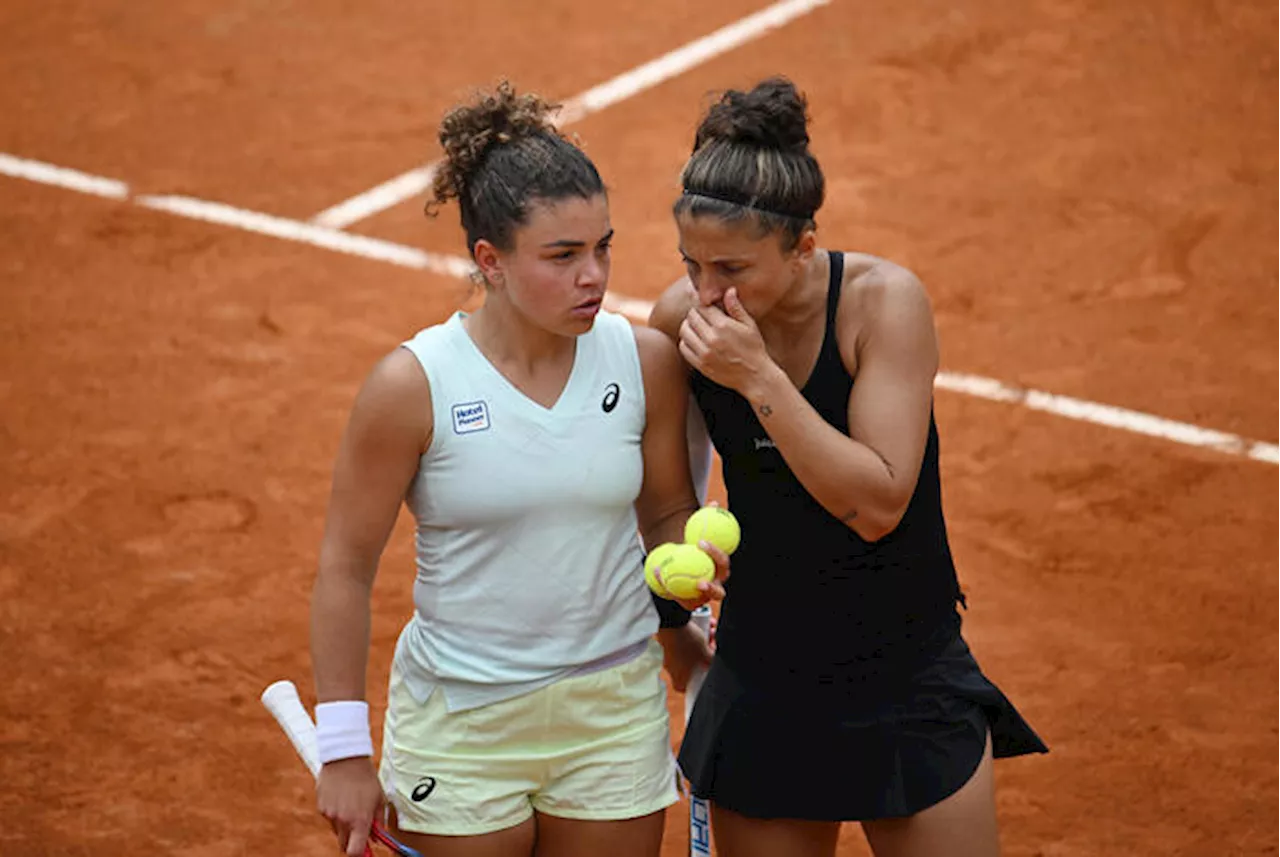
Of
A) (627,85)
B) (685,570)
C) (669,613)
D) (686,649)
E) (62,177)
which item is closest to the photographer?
(685,570)

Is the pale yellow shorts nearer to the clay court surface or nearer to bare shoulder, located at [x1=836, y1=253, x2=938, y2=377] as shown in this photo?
bare shoulder, located at [x1=836, y1=253, x2=938, y2=377]

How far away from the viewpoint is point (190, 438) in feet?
27.2

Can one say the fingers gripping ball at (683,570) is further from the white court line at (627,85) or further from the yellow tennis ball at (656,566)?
the white court line at (627,85)

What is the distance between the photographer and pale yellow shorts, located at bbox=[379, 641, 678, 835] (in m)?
4.23

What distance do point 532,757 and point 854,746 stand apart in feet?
2.40

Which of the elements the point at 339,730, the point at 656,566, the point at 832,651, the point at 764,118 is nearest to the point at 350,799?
the point at 339,730

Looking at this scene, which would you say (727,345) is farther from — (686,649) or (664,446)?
(686,649)

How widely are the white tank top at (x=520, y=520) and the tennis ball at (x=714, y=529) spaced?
0.19 metres

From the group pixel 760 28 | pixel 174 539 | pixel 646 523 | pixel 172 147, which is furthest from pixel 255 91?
pixel 646 523

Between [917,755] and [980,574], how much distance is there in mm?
3172

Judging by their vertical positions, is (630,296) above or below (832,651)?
above

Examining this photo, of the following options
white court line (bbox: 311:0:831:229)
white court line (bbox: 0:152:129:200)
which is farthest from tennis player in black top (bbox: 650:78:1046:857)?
white court line (bbox: 0:152:129:200)

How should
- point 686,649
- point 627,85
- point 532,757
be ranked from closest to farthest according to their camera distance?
1. point 532,757
2. point 686,649
3. point 627,85

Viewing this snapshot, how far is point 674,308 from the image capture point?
4.44m
